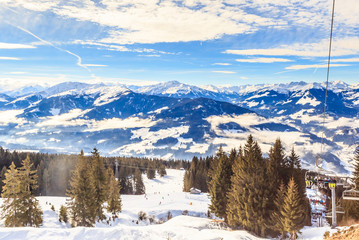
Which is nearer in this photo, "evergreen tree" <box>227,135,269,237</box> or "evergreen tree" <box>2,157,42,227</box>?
"evergreen tree" <box>227,135,269,237</box>

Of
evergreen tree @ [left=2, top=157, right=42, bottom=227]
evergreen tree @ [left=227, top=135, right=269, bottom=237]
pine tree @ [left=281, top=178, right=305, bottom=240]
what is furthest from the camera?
evergreen tree @ [left=2, top=157, right=42, bottom=227]

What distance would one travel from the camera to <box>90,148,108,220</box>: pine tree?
49031 millimetres

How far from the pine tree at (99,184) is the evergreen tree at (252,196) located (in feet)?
80.3

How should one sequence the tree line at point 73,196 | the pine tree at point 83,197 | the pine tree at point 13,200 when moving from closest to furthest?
the pine tree at point 13,200, the tree line at point 73,196, the pine tree at point 83,197

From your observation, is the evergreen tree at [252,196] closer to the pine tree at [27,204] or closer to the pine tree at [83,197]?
the pine tree at [83,197]

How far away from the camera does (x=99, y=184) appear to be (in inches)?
2010

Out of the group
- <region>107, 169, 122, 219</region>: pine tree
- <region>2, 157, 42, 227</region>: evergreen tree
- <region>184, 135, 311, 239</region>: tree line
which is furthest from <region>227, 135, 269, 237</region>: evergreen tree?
<region>2, 157, 42, 227</region>: evergreen tree

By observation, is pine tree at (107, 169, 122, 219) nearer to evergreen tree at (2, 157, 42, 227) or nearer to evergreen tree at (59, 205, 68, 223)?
evergreen tree at (59, 205, 68, 223)

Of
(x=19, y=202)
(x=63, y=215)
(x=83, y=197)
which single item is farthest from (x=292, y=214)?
(x=19, y=202)

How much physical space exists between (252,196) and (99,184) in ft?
95.8

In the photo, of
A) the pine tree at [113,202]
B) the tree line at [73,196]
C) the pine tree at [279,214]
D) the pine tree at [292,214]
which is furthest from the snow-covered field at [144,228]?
the pine tree at [279,214]

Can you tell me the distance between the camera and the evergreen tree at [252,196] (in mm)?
37375

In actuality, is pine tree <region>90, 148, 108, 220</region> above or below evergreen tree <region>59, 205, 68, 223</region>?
above

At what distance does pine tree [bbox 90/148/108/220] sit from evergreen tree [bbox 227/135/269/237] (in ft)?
80.3
